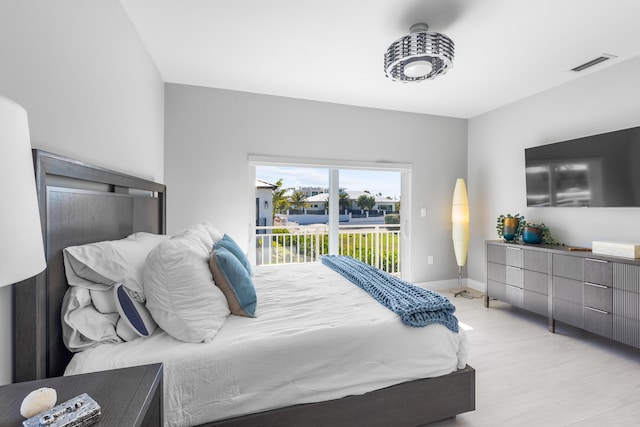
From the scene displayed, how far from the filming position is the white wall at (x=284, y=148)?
346 cm

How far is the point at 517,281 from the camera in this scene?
134 inches

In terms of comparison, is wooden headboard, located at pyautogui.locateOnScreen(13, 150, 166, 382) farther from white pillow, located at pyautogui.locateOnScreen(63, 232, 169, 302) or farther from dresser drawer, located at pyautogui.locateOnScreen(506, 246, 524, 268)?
dresser drawer, located at pyautogui.locateOnScreen(506, 246, 524, 268)

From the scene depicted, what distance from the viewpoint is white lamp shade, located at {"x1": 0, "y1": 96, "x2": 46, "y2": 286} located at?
51 centimetres

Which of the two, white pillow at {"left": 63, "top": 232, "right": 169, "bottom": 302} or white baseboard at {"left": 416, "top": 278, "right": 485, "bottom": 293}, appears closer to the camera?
white pillow at {"left": 63, "top": 232, "right": 169, "bottom": 302}

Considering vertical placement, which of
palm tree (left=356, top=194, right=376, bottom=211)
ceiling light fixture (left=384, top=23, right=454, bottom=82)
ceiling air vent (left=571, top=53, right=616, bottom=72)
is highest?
ceiling air vent (left=571, top=53, right=616, bottom=72)

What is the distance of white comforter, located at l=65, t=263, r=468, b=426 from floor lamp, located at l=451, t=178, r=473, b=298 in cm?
274

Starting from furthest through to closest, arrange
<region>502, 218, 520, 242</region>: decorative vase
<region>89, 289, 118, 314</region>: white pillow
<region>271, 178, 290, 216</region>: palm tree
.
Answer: <region>271, 178, 290, 216</region>: palm tree, <region>502, 218, 520, 242</region>: decorative vase, <region>89, 289, 118, 314</region>: white pillow

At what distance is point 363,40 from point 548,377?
9.43 ft

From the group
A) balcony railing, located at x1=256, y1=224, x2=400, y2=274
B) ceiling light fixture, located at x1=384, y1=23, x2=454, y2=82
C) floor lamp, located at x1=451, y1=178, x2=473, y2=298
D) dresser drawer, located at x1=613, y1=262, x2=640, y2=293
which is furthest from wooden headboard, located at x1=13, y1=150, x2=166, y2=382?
floor lamp, located at x1=451, y1=178, x2=473, y2=298

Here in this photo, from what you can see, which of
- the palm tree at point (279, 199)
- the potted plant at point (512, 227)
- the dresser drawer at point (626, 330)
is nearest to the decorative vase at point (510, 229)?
the potted plant at point (512, 227)

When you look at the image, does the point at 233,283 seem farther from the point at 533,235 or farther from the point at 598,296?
the point at 533,235

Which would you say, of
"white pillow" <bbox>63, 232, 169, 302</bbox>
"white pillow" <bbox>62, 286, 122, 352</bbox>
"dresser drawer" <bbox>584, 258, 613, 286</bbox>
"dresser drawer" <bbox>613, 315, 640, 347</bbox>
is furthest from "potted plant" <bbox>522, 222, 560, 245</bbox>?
"white pillow" <bbox>62, 286, 122, 352</bbox>

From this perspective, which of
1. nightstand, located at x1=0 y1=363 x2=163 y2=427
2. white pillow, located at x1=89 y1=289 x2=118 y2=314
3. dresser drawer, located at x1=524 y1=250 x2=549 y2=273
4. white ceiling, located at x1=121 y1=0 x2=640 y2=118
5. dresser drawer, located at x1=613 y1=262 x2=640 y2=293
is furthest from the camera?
dresser drawer, located at x1=524 y1=250 x2=549 y2=273

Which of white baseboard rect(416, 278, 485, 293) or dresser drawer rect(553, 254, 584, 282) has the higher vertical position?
dresser drawer rect(553, 254, 584, 282)
